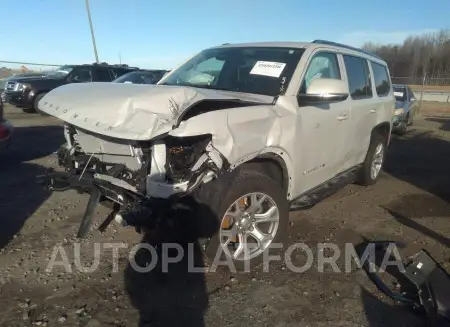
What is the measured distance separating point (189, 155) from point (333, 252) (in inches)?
70.6

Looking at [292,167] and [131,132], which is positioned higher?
[131,132]

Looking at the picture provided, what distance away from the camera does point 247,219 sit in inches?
135

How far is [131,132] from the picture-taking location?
2.80 m

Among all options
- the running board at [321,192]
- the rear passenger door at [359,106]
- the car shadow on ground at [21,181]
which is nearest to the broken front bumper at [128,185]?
the car shadow on ground at [21,181]

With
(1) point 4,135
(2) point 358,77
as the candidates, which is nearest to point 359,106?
(2) point 358,77

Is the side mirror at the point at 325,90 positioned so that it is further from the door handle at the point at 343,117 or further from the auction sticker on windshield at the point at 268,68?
the door handle at the point at 343,117

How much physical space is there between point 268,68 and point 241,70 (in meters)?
→ 0.35

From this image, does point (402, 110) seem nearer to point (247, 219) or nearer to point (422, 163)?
point (422, 163)

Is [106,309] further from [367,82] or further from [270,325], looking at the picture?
[367,82]

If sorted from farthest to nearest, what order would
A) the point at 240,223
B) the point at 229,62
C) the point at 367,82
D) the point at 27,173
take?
the point at 27,173
the point at 367,82
the point at 229,62
the point at 240,223

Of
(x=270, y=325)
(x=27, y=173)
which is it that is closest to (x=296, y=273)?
(x=270, y=325)

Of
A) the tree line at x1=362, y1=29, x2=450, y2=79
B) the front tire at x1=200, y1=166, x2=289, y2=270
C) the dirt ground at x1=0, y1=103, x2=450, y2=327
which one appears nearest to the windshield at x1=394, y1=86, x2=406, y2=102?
the dirt ground at x1=0, y1=103, x2=450, y2=327

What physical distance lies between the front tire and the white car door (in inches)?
20.8

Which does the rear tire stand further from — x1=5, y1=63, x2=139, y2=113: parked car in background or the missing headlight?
x1=5, y1=63, x2=139, y2=113: parked car in background
